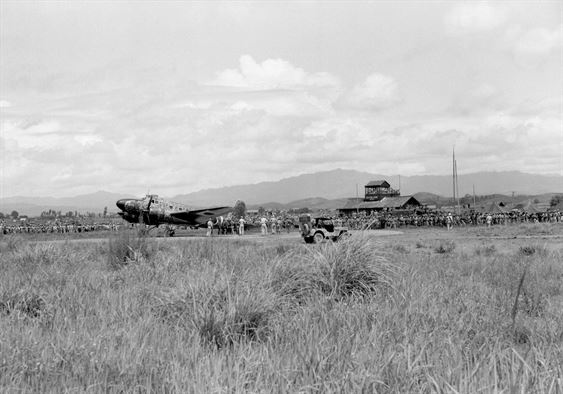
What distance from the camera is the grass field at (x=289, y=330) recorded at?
13.1ft

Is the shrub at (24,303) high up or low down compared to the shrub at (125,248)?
down

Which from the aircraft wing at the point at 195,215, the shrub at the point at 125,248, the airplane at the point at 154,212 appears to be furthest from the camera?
the aircraft wing at the point at 195,215

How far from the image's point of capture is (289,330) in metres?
5.52

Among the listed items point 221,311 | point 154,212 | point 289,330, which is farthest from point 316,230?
point 289,330

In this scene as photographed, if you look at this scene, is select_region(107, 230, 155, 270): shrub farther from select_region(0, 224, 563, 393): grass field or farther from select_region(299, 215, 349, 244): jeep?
select_region(299, 215, 349, 244): jeep

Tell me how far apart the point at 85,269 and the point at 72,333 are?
19.1ft

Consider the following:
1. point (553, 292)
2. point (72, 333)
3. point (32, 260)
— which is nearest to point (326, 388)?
point (72, 333)

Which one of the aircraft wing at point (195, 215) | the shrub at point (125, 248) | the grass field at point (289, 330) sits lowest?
the grass field at point (289, 330)

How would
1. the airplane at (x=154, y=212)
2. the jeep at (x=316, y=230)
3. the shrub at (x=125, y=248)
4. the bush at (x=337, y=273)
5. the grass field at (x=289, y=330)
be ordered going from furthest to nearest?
the airplane at (x=154, y=212), the jeep at (x=316, y=230), the shrub at (x=125, y=248), the bush at (x=337, y=273), the grass field at (x=289, y=330)

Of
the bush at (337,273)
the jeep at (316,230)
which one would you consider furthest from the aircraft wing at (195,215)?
the bush at (337,273)

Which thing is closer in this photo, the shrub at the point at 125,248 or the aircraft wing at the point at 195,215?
the shrub at the point at 125,248

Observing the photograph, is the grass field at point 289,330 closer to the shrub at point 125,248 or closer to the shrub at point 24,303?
the shrub at point 24,303

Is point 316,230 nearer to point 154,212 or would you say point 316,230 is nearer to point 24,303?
point 154,212

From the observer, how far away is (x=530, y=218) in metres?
61.2
